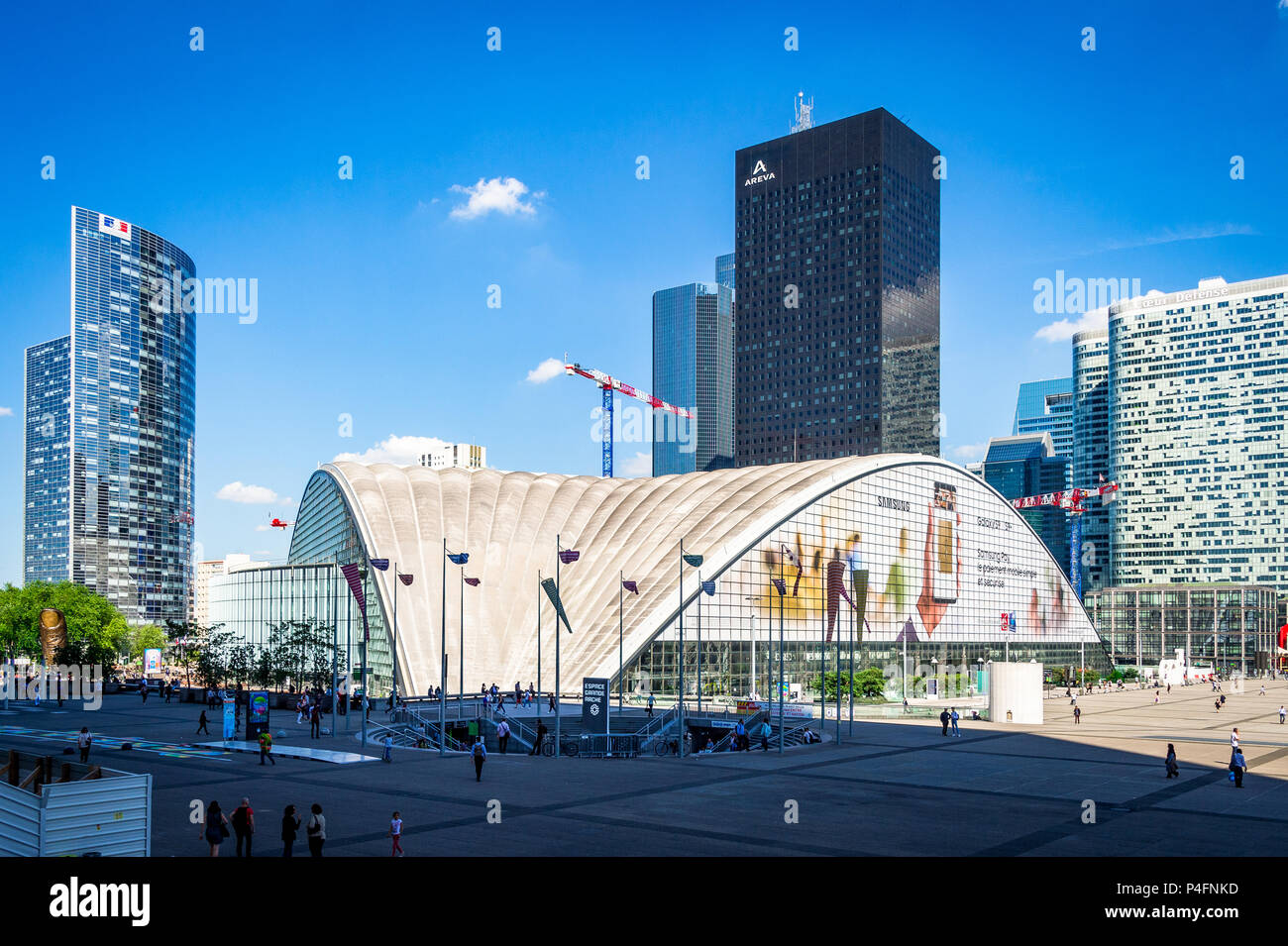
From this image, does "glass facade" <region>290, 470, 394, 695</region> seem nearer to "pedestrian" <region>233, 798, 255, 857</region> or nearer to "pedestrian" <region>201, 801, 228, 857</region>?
"pedestrian" <region>233, 798, 255, 857</region>

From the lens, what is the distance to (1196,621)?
192 meters

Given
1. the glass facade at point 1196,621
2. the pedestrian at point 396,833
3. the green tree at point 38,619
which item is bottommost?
the glass facade at point 1196,621

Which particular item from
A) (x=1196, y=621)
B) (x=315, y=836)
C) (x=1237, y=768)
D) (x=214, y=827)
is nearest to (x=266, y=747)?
(x=214, y=827)

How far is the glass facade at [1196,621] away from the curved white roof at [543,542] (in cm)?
10839

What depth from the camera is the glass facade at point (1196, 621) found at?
626ft

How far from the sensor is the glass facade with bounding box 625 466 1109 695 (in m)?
83.8

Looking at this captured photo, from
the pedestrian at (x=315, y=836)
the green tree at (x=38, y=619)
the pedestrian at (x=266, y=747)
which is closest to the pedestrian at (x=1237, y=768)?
the pedestrian at (x=315, y=836)

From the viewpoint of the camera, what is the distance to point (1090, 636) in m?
136

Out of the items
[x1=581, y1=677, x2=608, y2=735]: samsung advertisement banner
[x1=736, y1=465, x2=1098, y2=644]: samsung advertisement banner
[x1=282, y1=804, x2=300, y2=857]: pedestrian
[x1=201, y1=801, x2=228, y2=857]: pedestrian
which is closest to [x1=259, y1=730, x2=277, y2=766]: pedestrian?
[x1=581, y1=677, x2=608, y2=735]: samsung advertisement banner

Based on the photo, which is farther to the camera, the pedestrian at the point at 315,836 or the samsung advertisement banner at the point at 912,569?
the samsung advertisement banner at the point at 912,569

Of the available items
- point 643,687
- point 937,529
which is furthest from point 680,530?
point 937,529

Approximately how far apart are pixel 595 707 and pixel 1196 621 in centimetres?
16940

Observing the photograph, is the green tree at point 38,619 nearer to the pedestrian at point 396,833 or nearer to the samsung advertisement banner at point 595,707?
the samsung advertisement banner at point 595,707
